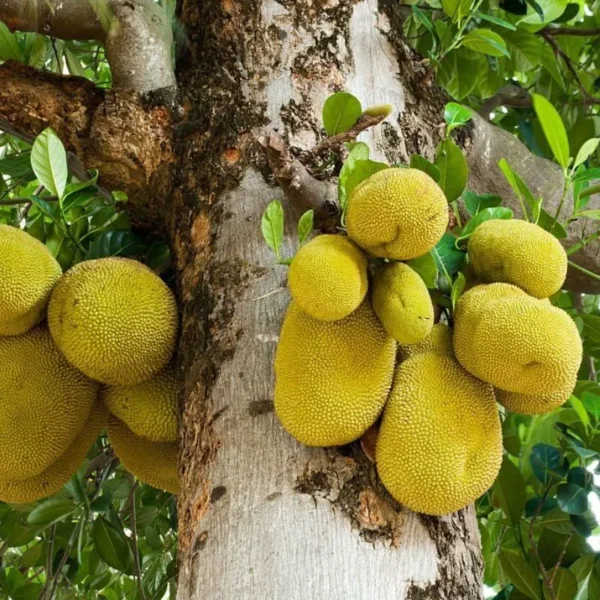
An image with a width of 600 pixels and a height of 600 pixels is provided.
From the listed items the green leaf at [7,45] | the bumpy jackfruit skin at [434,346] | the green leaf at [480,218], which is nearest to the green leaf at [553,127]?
the green leaf at [480,218]

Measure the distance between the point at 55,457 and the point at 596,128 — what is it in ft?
4.96

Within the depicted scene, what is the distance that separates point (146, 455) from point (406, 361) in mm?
473

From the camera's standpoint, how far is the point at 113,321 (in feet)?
3.37

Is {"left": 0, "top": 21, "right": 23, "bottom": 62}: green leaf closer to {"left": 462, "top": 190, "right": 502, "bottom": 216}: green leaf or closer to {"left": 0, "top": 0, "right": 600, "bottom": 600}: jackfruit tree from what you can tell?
{"left": 0, "top": 0, "right": 600, "bottom": 600}: jackfruit tree

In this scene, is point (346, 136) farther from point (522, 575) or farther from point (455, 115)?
point (522, 575)

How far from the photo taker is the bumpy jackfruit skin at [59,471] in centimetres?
113

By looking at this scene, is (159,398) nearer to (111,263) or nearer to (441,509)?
(111,263)

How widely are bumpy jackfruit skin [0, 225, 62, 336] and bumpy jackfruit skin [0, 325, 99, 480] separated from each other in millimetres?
35

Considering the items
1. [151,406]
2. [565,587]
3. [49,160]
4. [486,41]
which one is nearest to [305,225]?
[151,406]

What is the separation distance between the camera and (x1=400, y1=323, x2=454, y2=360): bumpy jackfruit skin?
2.97 feet

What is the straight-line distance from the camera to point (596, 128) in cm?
196

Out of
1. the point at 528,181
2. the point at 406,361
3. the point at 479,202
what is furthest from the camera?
the point at 528,181

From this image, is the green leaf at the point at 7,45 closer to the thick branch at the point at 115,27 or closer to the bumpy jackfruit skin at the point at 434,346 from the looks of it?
the thick branch at the point at 115,27

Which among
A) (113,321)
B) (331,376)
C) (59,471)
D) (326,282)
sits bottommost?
(59,471)
